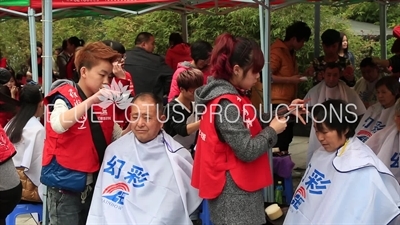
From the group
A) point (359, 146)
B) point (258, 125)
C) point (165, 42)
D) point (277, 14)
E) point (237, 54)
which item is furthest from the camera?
point (165, 42)

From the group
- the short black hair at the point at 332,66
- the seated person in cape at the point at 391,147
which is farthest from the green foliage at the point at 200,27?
the seated person in cape at the point at 391,147

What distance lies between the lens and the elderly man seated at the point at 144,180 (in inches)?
104

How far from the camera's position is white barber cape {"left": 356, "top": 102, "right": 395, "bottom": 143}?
3.81m

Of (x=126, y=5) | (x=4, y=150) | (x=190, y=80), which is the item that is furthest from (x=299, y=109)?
(x=126, y=5)

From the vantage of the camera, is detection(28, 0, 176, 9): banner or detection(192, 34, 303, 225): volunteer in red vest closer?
detection(192, 34, 303, 225): volunteer in red vest

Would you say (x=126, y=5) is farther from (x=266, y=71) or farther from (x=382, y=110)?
(x=382, y=110)

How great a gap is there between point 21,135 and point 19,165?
0.22 metres

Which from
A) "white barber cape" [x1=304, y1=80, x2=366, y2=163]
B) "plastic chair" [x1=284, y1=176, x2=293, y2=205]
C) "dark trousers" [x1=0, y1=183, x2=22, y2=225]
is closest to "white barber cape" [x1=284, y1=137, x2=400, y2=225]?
"plastic chair" [x1=284, y1=176, x2=293, y2=205]

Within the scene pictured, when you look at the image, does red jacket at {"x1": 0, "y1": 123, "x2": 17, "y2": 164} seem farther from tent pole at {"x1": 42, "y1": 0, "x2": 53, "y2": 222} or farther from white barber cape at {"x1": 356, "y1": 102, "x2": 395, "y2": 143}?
white barber cape at {"x1": 356, "y1": 102, "x2": 395, "y2": 143}

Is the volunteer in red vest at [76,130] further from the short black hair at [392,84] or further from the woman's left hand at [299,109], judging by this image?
the short black hair at [392,84]

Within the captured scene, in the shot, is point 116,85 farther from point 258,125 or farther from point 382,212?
point 382,212

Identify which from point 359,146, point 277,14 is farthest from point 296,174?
point 277,14

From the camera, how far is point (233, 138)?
222 cm

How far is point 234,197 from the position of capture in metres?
2.31
